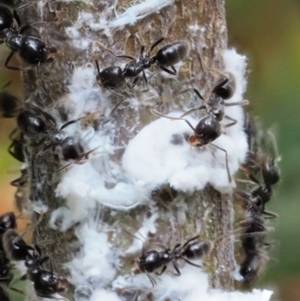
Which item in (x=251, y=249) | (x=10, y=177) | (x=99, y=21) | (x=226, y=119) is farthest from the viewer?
(x=10, y=177)

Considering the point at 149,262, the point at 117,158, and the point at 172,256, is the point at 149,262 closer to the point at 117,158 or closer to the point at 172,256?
the point at 172,256

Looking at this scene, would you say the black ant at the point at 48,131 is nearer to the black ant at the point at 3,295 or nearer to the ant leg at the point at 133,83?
the ant leg at the point at 133,83

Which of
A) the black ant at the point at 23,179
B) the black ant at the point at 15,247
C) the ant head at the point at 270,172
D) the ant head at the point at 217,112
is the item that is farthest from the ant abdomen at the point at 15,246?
the ant head at the point at 270,172

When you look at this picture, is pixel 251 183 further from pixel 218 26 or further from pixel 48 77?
pixel 48 77

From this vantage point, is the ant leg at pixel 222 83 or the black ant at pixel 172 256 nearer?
the black ant at pixel 172 256

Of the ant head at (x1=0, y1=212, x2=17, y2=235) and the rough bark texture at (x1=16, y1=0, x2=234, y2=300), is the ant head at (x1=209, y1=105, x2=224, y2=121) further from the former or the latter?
the ant head at (x1=0, y1=212, x2=17, y2=235)

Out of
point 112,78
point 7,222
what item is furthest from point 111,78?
point 7,222

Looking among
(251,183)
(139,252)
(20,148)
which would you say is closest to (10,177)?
(20,148)
